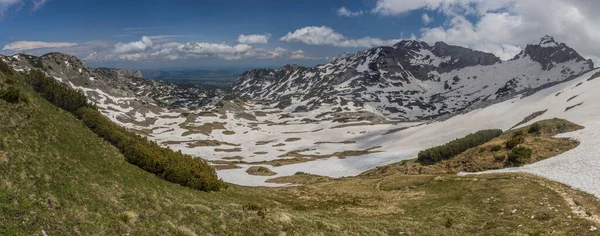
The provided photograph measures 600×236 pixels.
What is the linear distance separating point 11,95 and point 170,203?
13.9 metres

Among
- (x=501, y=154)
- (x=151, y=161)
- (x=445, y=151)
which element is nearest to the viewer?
(x=151, y=161)

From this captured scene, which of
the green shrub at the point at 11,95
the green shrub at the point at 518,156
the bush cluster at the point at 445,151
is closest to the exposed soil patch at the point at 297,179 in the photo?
the bush cluster at the point at 445,151

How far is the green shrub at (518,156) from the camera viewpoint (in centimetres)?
4086

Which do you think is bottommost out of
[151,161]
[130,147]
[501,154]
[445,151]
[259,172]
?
[259,172]

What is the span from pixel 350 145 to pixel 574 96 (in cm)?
7165

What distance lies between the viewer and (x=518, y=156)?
135 ft

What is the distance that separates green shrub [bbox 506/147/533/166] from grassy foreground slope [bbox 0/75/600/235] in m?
8.36

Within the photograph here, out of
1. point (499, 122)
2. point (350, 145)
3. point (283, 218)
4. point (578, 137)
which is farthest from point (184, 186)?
point (350, 145)

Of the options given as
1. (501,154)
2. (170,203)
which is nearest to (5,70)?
(170,203)

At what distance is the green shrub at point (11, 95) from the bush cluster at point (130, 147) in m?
6.09

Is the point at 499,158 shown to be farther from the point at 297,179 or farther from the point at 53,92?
the point at 53,92

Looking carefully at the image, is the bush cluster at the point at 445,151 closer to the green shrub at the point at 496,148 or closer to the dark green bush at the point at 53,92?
the green shrub at the point at 496,148

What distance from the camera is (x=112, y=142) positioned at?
2677cm

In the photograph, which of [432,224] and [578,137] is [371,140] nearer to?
[578,137]
